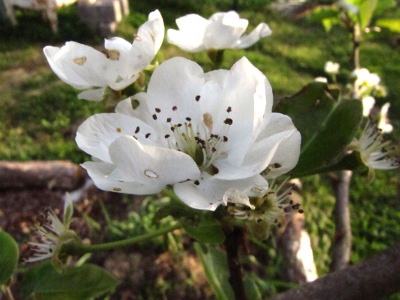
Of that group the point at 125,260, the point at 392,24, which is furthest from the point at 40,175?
the point at 392,24

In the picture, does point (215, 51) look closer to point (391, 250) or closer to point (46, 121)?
point (391, 250)

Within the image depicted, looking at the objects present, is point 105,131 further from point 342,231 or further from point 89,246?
point 342,231

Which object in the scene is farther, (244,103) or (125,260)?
(125,260)

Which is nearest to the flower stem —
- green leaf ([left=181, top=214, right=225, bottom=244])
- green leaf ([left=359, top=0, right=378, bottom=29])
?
green leaf ([left=181, top=214, right=225, bottom=244])

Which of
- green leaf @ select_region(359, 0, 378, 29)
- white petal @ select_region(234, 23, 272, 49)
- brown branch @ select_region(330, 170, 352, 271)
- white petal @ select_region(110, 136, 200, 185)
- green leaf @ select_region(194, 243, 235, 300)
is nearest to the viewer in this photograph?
white petal @ select_region(110, 136, 200, 185)

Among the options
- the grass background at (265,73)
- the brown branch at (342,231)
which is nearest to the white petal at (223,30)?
the brown branch at (342,231)

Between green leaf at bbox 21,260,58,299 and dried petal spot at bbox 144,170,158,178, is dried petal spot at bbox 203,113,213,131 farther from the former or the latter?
green leaf at bbox 21,260,58,299
